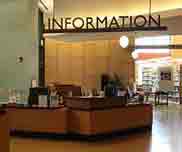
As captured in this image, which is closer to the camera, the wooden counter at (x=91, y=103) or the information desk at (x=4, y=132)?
the information desk at (x=4, y=132)

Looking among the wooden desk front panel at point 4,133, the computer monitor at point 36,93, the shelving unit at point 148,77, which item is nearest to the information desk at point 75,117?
the computer monitor at point 36,93

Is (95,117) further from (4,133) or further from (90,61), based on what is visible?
(90,61)

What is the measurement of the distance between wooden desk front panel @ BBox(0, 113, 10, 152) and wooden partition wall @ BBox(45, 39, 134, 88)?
1135 cm

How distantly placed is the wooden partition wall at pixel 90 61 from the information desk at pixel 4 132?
11345 millimetres

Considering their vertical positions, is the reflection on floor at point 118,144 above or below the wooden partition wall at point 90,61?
below

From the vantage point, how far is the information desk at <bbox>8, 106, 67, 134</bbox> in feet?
30.8

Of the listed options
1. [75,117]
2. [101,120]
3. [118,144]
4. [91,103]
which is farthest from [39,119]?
[118,144]

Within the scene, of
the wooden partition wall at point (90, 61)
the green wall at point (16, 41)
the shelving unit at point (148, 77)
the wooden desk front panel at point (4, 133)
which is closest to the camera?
the wooden desk front panel at point (4, 133)

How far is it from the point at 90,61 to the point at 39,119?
8.58 meters

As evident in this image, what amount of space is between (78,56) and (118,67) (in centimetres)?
190

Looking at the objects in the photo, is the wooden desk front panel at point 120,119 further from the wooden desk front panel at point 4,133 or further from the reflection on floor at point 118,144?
the wooden desk front panel at point 4,133

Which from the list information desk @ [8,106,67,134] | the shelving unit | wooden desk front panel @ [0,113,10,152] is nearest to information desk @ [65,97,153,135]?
information desk @ [8,106,67,134]

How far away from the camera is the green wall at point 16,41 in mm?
10320

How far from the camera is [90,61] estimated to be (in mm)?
17859
